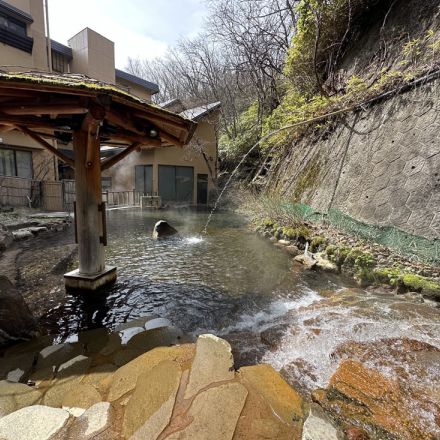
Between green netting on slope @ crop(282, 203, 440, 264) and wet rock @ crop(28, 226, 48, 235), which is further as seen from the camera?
wet rock @ crop(28, 226, 48, 235)

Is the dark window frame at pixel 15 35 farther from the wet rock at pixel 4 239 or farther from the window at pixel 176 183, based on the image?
the wet rock at pixel 4 239

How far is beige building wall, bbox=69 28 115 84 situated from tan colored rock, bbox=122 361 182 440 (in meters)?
19.1

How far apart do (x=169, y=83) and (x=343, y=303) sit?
118 ft

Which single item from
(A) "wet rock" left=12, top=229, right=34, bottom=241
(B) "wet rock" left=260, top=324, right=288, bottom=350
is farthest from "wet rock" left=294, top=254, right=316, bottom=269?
(A) "wet rock" left=12, top=229, right=34, bottom=241

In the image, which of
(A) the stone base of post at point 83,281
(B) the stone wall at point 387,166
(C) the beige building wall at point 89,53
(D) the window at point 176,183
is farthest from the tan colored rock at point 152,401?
(C) the beige building wall at point 89,53

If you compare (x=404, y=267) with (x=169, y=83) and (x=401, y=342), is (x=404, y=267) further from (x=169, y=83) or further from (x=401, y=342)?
(x=169, y=83)

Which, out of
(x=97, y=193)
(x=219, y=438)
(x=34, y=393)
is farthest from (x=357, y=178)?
(x=34, y=393)

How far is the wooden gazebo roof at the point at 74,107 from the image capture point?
8.81 ft

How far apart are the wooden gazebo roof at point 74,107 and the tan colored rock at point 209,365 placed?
2960 mm

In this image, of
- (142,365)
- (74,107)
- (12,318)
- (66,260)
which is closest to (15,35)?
(66,260)

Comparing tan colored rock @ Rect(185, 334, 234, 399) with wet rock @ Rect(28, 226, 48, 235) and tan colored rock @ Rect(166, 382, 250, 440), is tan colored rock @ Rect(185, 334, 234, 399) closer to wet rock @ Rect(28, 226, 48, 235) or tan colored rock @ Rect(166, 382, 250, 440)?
tan colored rock @ Rect(166, 382, 250, 440)

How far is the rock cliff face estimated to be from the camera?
198 inches

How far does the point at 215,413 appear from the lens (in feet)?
6.07

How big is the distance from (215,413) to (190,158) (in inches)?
725
